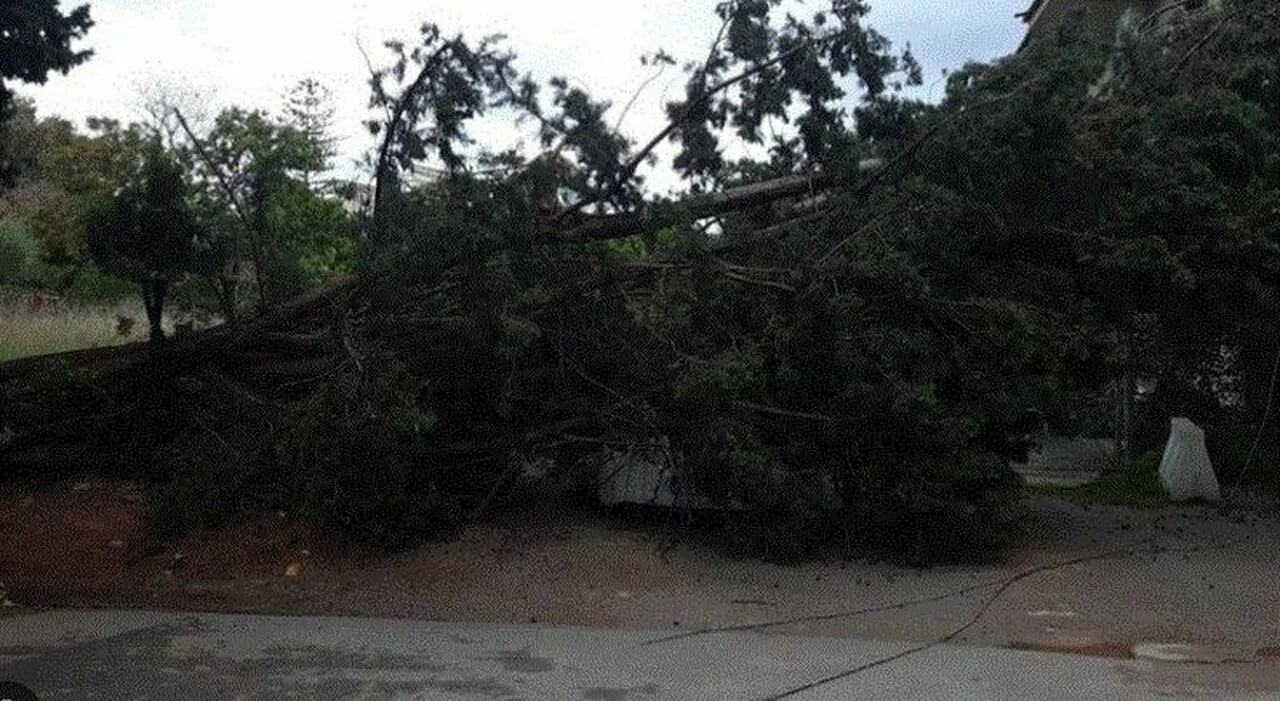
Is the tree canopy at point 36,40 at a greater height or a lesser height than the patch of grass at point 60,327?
greater

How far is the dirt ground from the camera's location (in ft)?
31.8

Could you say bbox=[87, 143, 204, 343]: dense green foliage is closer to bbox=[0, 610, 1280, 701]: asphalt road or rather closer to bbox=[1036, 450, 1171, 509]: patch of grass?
bbox=[0, 610, 1280, 701]: asphalt road

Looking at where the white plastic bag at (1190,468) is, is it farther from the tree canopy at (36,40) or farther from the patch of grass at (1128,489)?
the tree canopy at (36,40)

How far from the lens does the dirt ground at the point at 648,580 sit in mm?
9695

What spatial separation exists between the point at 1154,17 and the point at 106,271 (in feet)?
40.5

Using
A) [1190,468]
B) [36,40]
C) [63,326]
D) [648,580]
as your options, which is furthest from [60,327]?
[1190,468]

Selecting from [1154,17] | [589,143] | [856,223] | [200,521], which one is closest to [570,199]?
[589,143]

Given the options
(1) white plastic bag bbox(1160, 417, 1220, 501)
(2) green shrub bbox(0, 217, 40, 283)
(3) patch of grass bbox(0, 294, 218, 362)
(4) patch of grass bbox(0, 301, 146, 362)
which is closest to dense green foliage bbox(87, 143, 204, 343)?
(3) patch of grass bbox(0, 294, 218, 362)

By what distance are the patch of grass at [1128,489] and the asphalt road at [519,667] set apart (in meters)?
6.41

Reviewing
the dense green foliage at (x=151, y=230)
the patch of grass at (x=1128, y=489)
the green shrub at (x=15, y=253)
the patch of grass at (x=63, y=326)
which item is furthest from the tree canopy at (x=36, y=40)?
the green shrub at (x=15, y=253)

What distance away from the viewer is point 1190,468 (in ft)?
47.2

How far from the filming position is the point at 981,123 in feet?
37.1

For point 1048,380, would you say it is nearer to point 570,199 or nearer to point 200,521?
point 570,199

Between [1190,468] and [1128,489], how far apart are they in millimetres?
1026
